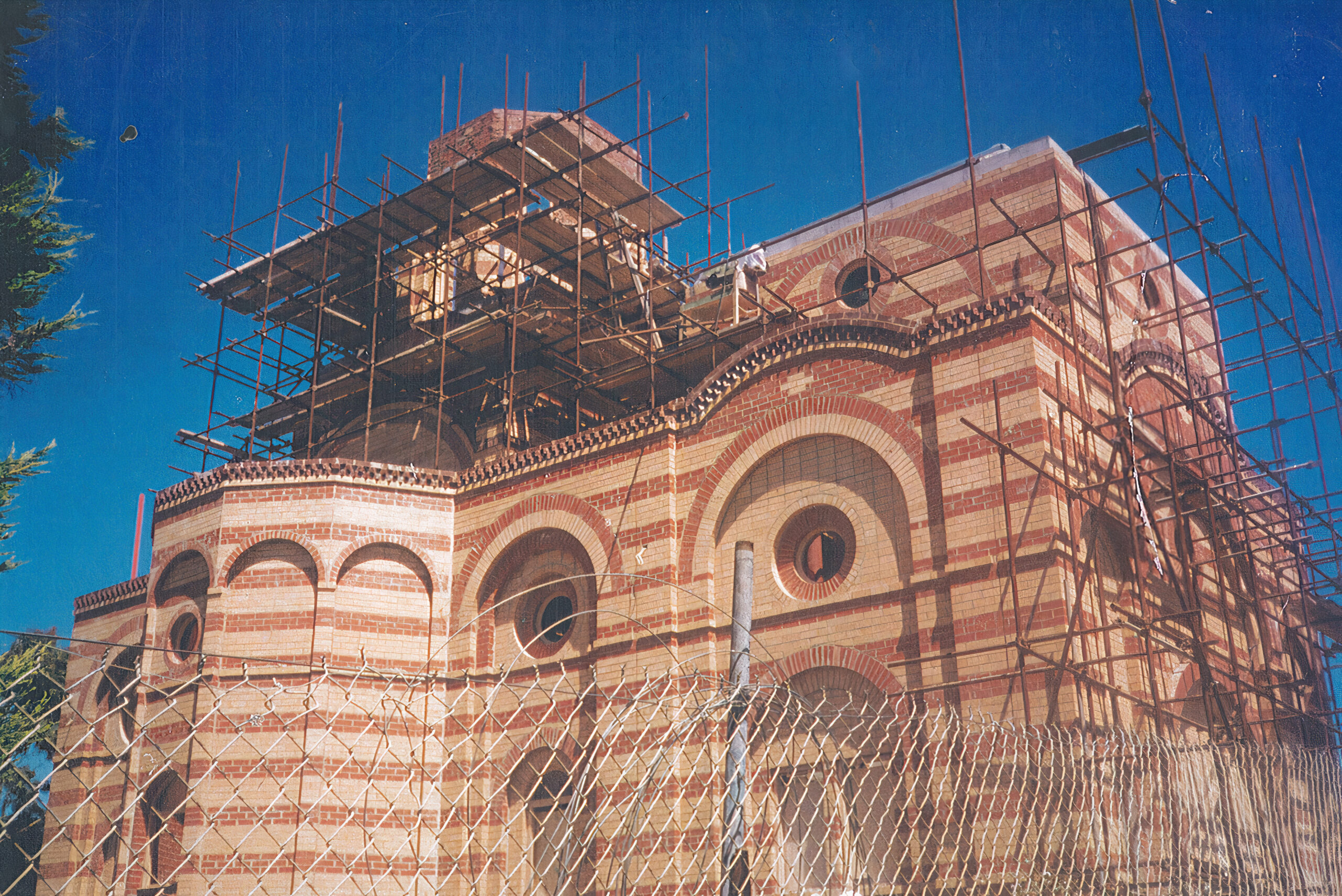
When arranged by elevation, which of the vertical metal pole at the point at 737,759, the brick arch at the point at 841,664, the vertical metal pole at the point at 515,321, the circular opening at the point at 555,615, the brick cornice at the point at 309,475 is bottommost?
the vertical metal pole at the point at 737,759

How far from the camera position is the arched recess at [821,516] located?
16.6m

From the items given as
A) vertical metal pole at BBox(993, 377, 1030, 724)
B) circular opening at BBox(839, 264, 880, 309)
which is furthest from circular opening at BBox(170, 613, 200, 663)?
vertical metal pole at BBox(993, 377, 1030, 724)

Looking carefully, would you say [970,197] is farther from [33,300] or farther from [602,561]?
[33,300]

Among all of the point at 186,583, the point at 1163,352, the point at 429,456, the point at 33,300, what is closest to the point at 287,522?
the point at 186,583

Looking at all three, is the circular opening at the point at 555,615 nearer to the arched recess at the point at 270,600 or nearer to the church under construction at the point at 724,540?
the church under construction at the point at 724,540

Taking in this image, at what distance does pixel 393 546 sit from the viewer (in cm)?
2039

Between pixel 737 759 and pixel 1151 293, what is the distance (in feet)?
70.2

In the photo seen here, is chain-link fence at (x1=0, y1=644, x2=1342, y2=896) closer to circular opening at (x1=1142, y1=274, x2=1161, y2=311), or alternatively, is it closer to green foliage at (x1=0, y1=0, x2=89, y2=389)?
green foliage at (x1=0, y1=0, x2=89, y2=389)

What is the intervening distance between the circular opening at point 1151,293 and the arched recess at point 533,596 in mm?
12751

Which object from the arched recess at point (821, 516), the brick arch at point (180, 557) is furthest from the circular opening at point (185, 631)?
the arched recess at point (821, 516)

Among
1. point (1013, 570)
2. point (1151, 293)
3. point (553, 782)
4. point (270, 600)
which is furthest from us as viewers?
point (1151, 293)

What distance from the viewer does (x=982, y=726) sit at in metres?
6.76

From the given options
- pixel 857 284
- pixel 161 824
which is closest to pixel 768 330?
pixel 857 284

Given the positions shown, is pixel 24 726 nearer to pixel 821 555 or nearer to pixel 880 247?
pixel 821 555
